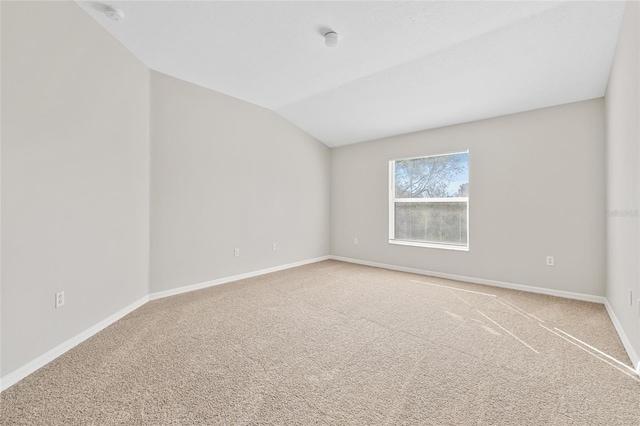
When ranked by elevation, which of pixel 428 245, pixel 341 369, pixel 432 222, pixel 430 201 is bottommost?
pixel 341 369

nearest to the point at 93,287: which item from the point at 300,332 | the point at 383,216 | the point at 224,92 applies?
the point at 300,332

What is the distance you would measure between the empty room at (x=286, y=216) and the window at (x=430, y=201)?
4cm

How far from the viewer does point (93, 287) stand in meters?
2.31

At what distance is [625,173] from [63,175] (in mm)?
4175

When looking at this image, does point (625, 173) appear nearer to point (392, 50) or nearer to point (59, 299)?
point (392, 50)

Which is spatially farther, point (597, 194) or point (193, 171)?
point (193, 171)

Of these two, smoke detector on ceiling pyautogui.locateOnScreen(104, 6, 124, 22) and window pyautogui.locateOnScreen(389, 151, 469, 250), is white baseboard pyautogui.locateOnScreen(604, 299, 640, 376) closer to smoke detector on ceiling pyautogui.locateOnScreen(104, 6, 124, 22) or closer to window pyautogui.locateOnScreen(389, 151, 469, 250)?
window pyautogui.locateOnScreen(389, 151, 469, 250)

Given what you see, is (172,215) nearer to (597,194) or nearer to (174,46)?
(174,46)

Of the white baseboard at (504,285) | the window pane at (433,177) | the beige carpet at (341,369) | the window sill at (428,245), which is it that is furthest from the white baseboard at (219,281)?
the window pane at (433,177)

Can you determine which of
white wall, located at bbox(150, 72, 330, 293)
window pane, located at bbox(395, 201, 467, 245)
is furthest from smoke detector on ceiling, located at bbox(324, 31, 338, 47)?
Answer: window pane, located at bbox(395, 201, 467, 245)

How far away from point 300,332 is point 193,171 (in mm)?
2411

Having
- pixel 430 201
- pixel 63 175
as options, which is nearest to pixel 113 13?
pixel 63 175

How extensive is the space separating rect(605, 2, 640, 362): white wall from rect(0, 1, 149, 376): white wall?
3.85 m

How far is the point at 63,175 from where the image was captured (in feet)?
6.57
